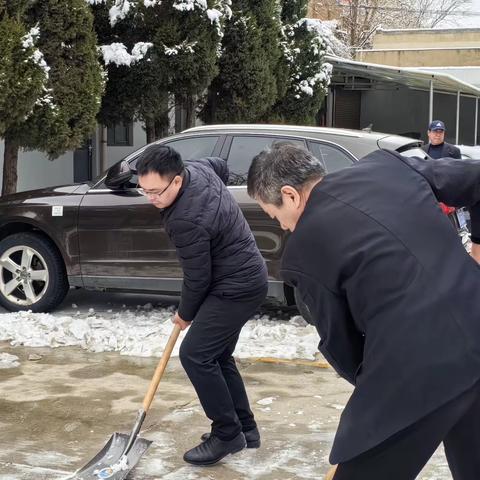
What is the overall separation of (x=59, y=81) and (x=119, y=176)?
2.46 metres

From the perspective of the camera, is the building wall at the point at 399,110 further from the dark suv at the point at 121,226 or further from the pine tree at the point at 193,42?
the dark suv at the point at 121,226

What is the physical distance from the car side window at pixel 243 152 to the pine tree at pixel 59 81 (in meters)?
2.41

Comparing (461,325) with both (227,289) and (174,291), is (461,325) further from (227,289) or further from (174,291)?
(174,291)

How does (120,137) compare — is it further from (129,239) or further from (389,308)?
(389,308)

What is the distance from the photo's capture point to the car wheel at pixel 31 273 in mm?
7469

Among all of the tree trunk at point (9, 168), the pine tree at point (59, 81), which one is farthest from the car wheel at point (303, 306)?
the tree trunk at point (9, 168)

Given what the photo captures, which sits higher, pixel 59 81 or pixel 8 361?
pixel 59 81

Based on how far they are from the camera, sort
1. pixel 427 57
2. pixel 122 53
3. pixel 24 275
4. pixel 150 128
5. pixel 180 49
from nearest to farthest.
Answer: pixel 24 275 < pixel 122 53 < pixel 180 49 < pixel 150 128 < pixel 427 57

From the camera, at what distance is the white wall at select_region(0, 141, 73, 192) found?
12.1 metres

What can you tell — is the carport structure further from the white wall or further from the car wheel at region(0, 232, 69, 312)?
the car wheel at region(0, 232, 69, 312)

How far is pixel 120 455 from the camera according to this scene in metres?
4.18

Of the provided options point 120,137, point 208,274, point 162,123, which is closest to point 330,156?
point 208,274

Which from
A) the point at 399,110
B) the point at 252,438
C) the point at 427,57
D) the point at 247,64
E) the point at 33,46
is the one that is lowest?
the point at 252,438

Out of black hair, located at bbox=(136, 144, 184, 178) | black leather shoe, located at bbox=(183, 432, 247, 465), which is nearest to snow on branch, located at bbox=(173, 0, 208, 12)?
black hair, located at bbox=(136, 144, 184, 178)
